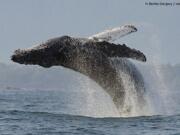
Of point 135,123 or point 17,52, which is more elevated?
point 17,52

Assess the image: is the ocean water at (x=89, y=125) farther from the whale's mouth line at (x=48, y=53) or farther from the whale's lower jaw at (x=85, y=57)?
the whale's mouth line at (x=48, y=53)

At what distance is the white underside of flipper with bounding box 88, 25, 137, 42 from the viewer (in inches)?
789

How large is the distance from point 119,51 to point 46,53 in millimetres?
1932

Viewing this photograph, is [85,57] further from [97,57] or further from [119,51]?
[119,51]

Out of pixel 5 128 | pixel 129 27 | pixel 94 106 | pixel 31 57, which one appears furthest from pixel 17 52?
pixel 94 106

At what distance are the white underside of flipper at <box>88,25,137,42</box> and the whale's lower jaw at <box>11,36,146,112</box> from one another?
2.04 feet

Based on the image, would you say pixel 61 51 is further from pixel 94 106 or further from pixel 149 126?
pixel 94 106

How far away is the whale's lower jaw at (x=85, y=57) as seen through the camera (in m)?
19.2

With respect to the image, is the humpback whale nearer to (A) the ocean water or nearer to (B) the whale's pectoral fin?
(B) the whale's pectoral fin

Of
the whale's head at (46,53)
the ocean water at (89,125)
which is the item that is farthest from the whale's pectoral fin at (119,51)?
the ocean water at (89,125)

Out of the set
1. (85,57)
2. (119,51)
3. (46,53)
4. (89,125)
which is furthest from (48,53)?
(89,125)

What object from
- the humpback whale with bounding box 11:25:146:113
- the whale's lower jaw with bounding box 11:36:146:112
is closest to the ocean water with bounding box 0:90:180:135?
the humpback whale with bounding box 11:25:146:113

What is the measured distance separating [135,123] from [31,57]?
323cm

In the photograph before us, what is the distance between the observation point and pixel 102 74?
1989 centimetres
